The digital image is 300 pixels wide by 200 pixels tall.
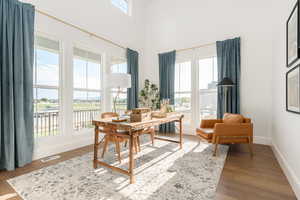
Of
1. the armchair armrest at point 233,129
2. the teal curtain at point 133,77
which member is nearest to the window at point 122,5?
the teal curtain at point 133,77

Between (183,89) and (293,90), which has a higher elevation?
(183,89)

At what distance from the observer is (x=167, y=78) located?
14.5 feet

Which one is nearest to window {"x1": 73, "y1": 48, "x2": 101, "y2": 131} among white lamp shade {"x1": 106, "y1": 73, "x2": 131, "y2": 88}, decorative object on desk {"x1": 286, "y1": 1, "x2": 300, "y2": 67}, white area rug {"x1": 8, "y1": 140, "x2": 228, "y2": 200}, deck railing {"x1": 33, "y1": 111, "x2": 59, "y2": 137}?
deck railing {"x1": 33, "y1": 111, "x2": 59, "y2": 137}

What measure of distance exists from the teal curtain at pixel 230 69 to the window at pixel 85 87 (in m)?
3.00

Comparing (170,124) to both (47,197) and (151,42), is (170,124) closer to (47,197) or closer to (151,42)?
(151,42)

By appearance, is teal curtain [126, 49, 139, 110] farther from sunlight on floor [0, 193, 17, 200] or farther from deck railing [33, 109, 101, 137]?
sunlight on floor [0, 193, 17, 200]

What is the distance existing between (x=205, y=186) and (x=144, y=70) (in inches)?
154

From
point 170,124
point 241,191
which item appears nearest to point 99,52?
point 170,124

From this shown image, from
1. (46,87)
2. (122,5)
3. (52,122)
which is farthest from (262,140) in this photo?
(122,5)

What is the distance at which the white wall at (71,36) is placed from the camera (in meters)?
2.61

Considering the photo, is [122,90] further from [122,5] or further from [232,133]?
[232,133]

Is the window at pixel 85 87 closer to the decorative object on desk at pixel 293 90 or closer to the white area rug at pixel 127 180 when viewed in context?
the white area rug at pixel 127 180

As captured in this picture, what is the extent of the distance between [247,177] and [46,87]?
3.52 m

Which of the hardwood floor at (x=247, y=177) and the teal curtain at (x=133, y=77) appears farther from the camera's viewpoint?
the teal curtain at (x=133, y=77)
